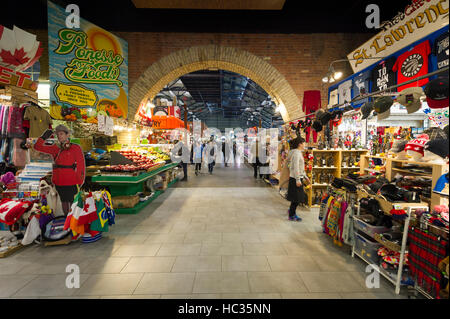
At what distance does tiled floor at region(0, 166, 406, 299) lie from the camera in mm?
2189

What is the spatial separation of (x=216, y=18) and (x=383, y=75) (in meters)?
4.73

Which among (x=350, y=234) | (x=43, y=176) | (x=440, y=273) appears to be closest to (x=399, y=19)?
(x=350, y=234)

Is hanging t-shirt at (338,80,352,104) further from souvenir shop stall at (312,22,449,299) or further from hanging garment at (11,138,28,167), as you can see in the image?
hanging garment at (11,138,28,167)

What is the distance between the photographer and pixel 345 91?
5.73m

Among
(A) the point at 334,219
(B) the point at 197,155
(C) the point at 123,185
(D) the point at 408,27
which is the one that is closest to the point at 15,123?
(C) the point at 123,185

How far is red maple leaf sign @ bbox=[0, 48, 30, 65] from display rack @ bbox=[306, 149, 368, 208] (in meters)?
6.27

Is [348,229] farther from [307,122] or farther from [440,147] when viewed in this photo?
[307,122]

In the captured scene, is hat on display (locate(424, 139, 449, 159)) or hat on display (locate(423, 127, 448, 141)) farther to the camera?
hat on display (locate(423, 127, 448, 141))

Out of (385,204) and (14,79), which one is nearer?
(385,204)

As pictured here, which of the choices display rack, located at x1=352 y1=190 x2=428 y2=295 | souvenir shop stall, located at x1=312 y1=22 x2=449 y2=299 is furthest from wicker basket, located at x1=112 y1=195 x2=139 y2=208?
display rack, located at x1=352 y1=190 x2=428 y2=295

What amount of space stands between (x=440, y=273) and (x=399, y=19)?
452 centimetres

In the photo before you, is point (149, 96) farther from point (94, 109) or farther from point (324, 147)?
point (324, 147)

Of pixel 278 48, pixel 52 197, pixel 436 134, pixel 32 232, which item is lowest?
pixel 32 232
